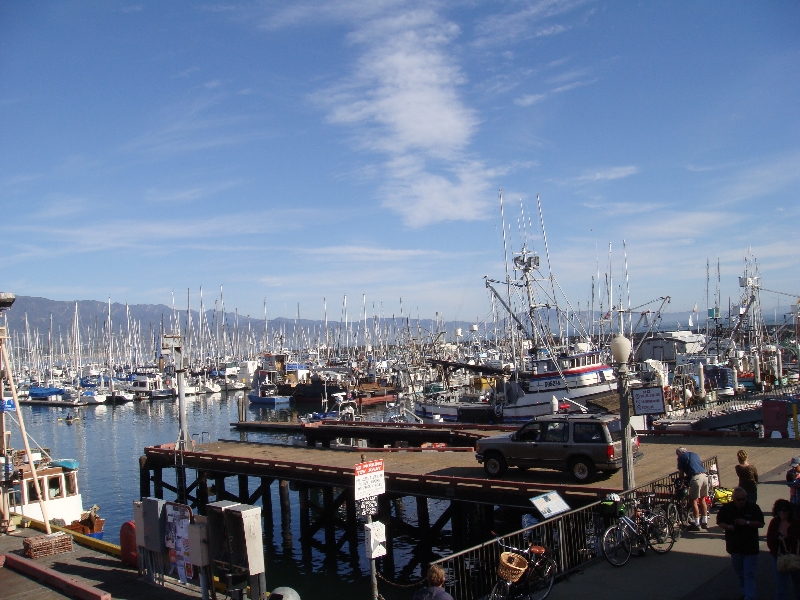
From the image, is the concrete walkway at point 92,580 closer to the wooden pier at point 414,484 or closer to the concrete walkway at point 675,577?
the wooden pier at point 414,484

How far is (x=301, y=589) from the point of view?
22812 millimetres

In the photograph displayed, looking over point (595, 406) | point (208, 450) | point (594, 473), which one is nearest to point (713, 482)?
point (594, 473)

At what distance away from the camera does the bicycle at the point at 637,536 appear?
492 inches

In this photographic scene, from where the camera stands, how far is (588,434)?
1827 centimetres

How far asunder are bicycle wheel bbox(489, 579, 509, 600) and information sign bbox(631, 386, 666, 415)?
13.5 m

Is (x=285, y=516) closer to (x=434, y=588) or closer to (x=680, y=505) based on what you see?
(x=680, y=505)

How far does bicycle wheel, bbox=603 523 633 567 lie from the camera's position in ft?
40.8

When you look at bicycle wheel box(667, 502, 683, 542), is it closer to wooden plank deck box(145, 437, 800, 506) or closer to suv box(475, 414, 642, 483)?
wooden plank deck box(145, 437, 800, 506)

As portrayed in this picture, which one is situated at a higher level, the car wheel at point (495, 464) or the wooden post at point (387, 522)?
the car wheel at point (495, 464)

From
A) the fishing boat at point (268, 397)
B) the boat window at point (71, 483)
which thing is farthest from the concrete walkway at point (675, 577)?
the fishing boat at point (268, 397)

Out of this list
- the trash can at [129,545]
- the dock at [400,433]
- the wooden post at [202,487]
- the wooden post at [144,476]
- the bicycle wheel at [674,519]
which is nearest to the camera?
the bicycle wheel at [674,519]

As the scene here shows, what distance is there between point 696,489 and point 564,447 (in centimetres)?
471

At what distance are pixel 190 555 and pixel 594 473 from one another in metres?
10.4

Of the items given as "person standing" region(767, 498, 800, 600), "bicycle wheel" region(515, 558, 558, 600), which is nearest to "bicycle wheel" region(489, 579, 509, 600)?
"bicycle wheel" region(515, 558, 558, 600)
